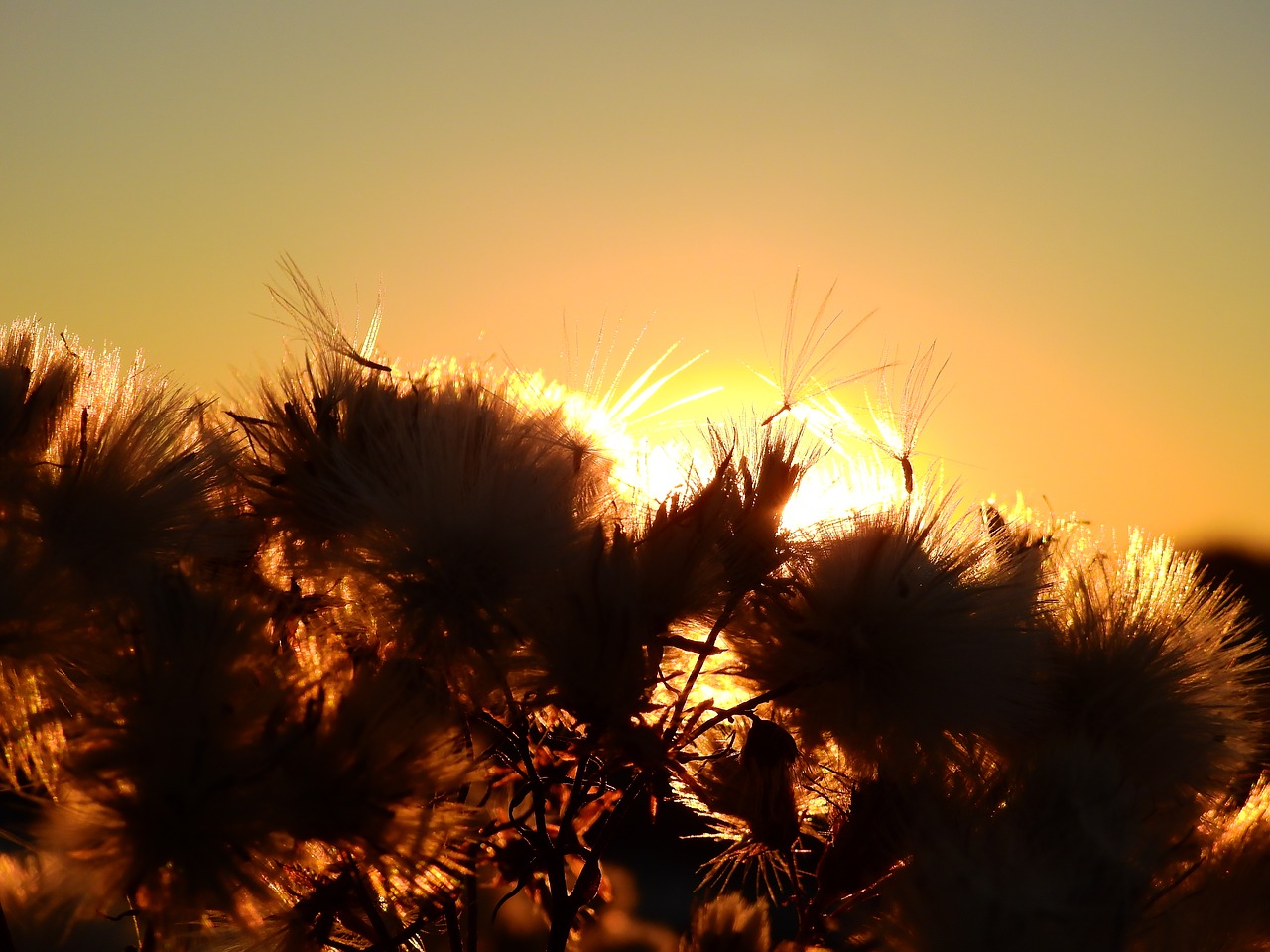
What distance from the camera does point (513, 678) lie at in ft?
6.56

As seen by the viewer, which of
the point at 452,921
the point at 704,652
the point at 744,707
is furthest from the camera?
the point at 452,921

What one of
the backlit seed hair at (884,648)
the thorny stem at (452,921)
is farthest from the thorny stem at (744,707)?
the thorny stem at (452,921)

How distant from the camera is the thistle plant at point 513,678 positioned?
1.91 meters

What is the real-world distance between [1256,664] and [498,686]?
172 centimetres

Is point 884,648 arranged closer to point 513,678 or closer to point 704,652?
point 704,652

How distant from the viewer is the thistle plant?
191cm

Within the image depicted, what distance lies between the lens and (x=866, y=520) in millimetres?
2205

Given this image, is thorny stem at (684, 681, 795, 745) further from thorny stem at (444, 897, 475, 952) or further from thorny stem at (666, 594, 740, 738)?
thorny stem at (444, 897, 475, 952)

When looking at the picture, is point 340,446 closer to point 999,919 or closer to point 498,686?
point 498,686

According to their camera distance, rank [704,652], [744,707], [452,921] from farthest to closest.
→ 1. [452,921]
2. [744,707]
3. [704,652]

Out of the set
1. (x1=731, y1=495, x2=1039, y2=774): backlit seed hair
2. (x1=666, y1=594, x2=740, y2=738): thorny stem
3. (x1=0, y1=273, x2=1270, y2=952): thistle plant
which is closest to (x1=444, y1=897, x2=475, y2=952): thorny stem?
(x1=0, y1=273, x2=1270, y2=952): thistle plant

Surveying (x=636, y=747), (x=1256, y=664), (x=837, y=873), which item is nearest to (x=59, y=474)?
(x=636, y=747)

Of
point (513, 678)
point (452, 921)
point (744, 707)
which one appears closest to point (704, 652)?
point (744, 707)

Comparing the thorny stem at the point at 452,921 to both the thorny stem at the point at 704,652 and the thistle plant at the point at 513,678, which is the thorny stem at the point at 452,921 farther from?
the thorny stem at the point at 704,652
